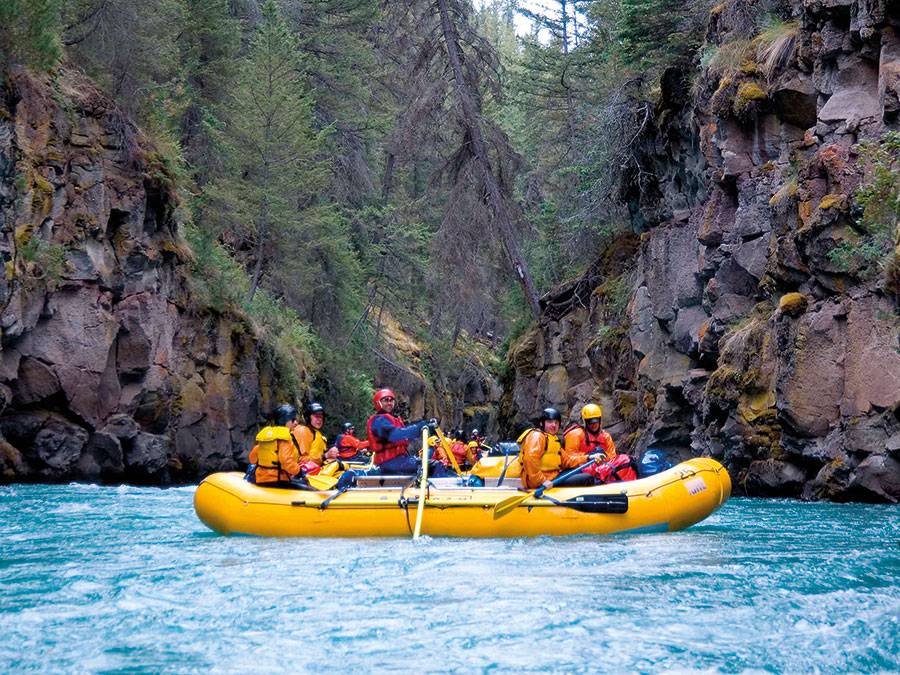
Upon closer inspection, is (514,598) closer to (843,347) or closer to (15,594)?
(15,594)

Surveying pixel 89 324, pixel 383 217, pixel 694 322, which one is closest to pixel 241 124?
pixel 383 217

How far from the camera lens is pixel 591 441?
11406 millimetres


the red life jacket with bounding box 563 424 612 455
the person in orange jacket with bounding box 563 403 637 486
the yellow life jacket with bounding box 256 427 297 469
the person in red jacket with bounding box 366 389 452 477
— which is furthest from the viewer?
the person in red jacket with bounding box 366 389 452 477

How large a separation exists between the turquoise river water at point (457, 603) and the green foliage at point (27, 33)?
11.2 m

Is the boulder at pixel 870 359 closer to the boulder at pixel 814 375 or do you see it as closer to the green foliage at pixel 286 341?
the boulder at pixel 814 375

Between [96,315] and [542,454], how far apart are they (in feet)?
40.0

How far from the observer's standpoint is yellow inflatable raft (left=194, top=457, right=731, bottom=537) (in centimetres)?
1034

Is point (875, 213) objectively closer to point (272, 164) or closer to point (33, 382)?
point (33, 382)

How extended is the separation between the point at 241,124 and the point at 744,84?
14936mm

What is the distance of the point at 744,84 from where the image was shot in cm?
1714

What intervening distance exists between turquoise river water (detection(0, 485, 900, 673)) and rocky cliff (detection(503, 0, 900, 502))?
340 centimetres

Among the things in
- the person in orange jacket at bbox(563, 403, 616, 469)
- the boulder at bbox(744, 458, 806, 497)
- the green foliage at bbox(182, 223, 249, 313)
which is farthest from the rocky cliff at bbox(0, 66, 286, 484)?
the boulder at bbox(744, 458, 806, 497)

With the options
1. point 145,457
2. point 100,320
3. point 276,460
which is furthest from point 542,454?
point 100,320

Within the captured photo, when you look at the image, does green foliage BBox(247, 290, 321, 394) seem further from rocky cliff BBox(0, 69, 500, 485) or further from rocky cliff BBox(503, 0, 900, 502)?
rocky cliff BBox(503, 0, 900, 502)
